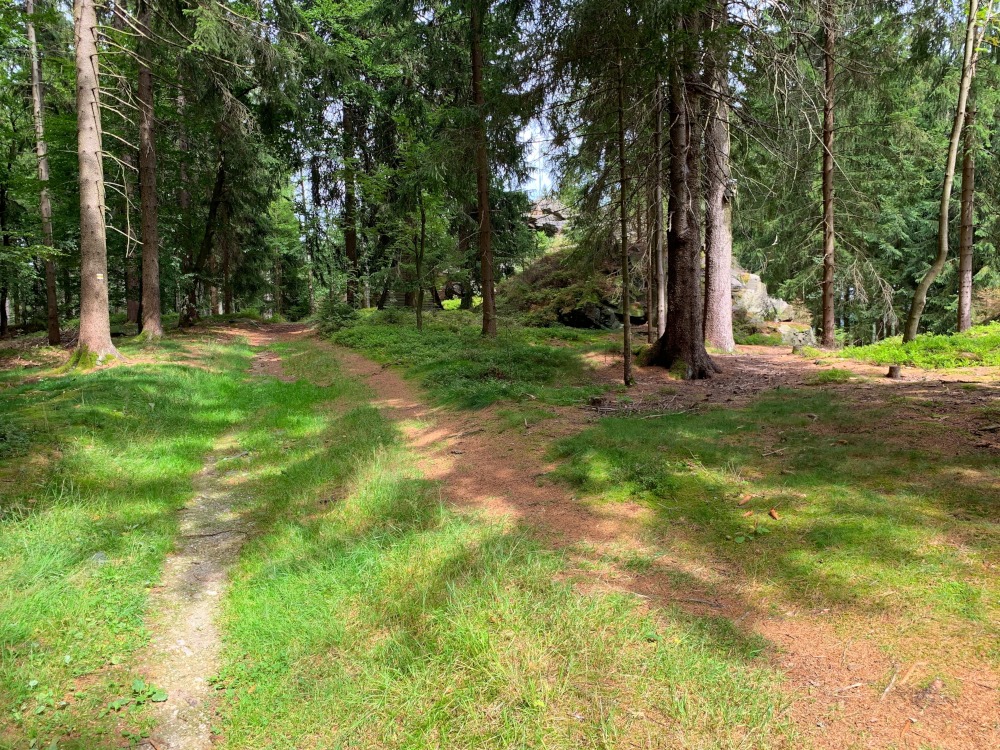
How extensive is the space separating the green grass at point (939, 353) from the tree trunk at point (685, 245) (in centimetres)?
361

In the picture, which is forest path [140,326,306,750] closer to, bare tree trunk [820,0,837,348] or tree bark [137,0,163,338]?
tree bark [137,0,163,338]

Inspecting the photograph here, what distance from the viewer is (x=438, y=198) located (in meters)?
17.3

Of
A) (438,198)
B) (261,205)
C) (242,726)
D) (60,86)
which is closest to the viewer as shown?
(242,726)

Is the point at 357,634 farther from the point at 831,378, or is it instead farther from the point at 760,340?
the point at 760,340

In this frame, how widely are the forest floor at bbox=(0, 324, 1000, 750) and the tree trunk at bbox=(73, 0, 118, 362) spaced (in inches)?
181

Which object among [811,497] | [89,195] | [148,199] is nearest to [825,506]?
[811,497]

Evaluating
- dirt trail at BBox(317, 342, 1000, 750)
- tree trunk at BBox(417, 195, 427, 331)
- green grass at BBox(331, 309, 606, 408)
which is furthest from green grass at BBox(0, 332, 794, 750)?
tree trunk at BBox(417, 195, 427, 331)

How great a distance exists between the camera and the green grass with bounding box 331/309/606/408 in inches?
339

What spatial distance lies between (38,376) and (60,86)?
14686mm

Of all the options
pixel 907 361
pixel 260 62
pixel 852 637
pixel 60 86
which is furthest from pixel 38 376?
pixel 907 361

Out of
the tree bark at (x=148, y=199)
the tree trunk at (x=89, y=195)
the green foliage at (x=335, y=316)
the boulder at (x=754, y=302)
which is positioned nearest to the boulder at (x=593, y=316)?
the boulder at (x=754, y=302)

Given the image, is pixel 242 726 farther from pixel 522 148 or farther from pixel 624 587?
pixel 522 148

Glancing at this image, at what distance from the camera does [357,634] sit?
10.3ft

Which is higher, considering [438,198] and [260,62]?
[260,62]
